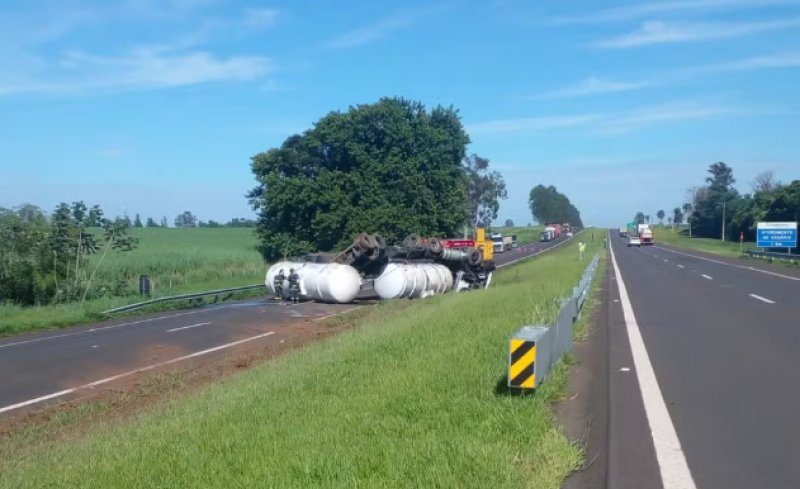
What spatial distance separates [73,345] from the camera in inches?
822

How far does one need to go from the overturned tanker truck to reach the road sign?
3137 centimetres

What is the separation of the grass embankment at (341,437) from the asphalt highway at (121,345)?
5120 mm

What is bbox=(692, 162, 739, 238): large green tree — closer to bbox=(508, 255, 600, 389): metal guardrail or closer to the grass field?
the grass field

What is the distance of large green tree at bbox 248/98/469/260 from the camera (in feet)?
194

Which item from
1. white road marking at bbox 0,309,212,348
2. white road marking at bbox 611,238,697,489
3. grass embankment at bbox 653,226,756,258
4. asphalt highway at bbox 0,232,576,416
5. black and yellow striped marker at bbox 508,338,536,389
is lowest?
grass embankment at bbox 653,226,756,258

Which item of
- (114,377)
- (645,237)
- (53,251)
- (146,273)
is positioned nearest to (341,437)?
(114,377)

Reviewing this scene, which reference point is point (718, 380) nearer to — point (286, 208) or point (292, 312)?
point (292, 312)

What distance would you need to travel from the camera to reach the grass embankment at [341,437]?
20.2ft

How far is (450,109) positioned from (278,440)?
199 feet

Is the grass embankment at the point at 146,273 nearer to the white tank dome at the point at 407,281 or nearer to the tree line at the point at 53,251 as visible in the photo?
the tree line at the point at 53,251

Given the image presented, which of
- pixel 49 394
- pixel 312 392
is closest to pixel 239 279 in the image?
pixel 49 394

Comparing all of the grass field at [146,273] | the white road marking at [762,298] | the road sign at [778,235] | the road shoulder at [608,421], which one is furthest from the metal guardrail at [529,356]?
the road sign at [778,235]

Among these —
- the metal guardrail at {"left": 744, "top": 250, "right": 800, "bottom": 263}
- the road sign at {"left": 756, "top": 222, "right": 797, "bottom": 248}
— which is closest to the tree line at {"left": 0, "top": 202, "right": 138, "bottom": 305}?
the metal guardrail at {"left": 744, "top": 250, "right": 800, "bottom": 263}

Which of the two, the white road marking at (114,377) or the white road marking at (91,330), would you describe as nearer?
the white road marking at (114,377)
